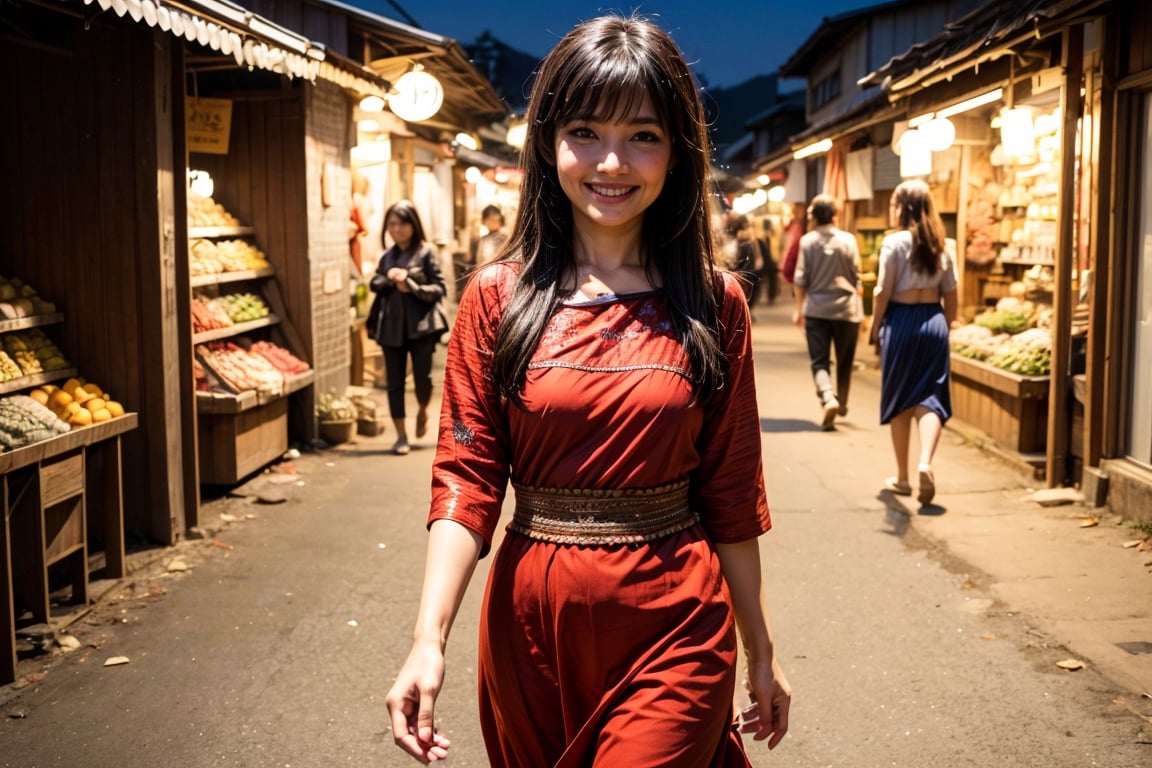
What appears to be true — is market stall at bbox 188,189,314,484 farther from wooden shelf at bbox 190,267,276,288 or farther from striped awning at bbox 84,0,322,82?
striped awning at bbox 84,0,322,82

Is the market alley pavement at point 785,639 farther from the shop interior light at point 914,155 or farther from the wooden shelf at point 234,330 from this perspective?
the shop interior light at point 914,155

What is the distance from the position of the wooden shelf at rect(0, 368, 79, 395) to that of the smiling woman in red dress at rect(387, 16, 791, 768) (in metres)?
4.60

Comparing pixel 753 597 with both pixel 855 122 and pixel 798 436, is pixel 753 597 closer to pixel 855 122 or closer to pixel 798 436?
pixel 798 436

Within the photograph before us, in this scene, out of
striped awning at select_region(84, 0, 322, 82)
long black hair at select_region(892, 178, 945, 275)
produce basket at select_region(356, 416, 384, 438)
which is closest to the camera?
striped awning at select_region(84, 0, 322, 82)

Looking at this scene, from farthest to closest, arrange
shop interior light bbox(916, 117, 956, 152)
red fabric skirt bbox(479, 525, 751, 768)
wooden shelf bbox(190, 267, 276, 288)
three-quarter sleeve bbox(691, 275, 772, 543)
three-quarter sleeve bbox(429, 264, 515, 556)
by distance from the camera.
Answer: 1. shop interior light bbox(916, 117, 956, 152)
2. wooden shelf bbox(190, 267, 276, 288)
3. three-quarter sleeve bbox(691, 275, 772, 543)
4. three-quarter sleeve bbox(429, 264, 515, 556)
5. red fabric skirt bbox(479, 525, 751, 768)

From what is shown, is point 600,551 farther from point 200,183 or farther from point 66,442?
point 200,183

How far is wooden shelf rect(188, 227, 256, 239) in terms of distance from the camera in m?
9.82

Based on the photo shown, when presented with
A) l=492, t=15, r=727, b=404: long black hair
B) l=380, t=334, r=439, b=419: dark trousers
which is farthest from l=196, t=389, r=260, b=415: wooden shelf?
l=492, t=15, r=727, b=404: long black hair

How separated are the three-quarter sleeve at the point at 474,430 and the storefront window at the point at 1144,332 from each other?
6985mm

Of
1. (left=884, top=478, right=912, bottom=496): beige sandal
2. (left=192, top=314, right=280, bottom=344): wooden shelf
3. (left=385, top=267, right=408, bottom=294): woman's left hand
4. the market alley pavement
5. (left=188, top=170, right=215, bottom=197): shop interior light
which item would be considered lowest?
the market alley pavement

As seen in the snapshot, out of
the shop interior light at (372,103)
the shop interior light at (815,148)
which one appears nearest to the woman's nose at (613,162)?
the shop interior light at (372,103)

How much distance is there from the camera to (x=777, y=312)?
3073 centimetres

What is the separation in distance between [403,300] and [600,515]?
29.1 feet

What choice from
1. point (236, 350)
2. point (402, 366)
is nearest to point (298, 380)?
point (236, 350)
